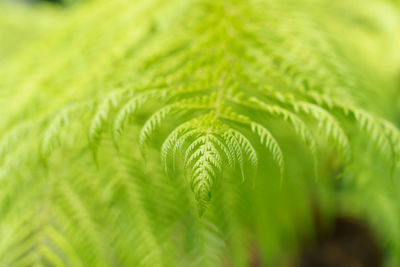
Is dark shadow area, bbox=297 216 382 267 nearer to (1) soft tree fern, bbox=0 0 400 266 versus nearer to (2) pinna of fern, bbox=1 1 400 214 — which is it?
(1) soft tree fern, bbox=0 0 400 266

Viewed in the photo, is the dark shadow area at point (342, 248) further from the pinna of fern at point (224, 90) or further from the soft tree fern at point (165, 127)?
the pinna of fern at point (224, 90)

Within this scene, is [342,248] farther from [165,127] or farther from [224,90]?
[224,90]

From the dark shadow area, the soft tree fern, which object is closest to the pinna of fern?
the soft tree fern

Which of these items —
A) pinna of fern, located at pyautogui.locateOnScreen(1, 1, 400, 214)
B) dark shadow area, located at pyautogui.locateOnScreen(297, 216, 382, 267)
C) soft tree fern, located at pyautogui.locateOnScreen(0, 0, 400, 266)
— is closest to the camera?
pinna of fern, located at pyautogui.locateOnScreen(1, 1, 400, 214)

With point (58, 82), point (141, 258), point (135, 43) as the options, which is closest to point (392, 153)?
point (141, 258)

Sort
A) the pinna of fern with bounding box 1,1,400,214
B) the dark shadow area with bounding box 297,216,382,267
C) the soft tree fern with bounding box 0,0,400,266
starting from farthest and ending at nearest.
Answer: the dark shadow area with bounding box 297,216,382,267, the soft tree fern with bounding box 0,0,400,266, the pinna of fern with bounding box 1,1,400,214

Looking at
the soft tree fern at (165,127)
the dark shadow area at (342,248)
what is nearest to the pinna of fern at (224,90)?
the soft tree fern at (165,127)

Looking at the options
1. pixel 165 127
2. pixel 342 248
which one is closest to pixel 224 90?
pixel 165 127

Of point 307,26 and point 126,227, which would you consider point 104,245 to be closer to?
point 126,227
